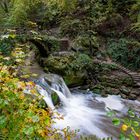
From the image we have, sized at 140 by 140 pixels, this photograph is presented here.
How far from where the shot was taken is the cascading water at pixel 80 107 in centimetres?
760

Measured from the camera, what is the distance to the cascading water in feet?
24.9

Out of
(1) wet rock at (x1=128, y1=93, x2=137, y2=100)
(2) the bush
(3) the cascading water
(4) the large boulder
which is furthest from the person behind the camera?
(2) the bush

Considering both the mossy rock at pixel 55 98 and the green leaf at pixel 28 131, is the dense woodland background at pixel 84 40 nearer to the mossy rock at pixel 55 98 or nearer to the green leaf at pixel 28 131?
the mossy rock at pixel 55 98

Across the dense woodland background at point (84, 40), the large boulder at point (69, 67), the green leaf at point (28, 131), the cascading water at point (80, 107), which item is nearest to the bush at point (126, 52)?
the dense woodland background at point (84, 40)

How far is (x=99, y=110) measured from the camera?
9250mm

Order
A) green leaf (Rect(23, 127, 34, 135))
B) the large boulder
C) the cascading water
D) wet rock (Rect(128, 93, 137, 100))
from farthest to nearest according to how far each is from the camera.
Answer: the large boulder → wet rock (Rect(128, 93, 137, 100)) → the cascading water → green leaf (Rect(23, 127, 34, 135))

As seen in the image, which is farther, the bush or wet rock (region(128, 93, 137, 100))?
the bush

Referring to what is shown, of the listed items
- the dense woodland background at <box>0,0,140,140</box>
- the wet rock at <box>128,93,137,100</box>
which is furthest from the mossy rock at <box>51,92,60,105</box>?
the wet rock at <box>128,93,137,100</box>

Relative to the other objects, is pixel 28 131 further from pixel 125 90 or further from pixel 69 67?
pixel 69 67

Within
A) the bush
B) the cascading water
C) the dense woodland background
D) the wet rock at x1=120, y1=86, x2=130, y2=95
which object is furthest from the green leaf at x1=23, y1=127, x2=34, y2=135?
the bush

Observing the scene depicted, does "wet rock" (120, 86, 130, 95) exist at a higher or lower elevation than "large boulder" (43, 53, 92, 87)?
lower

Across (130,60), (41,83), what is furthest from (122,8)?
(41,83)

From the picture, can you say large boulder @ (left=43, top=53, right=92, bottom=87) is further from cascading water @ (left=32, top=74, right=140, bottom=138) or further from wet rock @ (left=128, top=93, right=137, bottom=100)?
wet rock @ (left=128, top=93, right=137, bottom=100)

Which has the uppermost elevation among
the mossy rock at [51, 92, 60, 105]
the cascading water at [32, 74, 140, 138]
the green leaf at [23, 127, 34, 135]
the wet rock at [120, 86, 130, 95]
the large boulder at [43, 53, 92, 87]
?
the green leaf at [23, 127, 34, 135]
